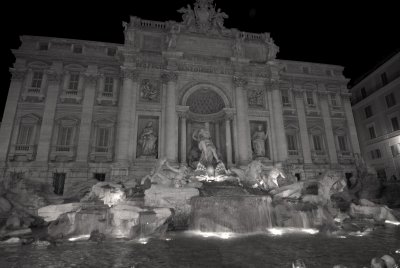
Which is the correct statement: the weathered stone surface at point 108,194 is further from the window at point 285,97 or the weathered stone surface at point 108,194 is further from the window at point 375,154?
the window at point 375,154

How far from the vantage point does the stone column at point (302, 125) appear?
24692 millimetres

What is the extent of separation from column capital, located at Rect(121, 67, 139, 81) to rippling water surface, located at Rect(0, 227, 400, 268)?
15.1m

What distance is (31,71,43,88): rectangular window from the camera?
21.8 meters

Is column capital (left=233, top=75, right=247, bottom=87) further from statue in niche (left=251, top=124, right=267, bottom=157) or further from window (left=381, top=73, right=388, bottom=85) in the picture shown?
window (left=381, top=73, right=388, bottom=85)

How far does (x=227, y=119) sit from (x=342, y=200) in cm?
1102

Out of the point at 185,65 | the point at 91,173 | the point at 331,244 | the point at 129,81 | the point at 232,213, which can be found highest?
the point at 185,65

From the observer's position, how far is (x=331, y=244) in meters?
8.88

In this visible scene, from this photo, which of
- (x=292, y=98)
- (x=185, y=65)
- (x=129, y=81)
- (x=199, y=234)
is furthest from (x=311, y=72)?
→ (x=199, y=234)

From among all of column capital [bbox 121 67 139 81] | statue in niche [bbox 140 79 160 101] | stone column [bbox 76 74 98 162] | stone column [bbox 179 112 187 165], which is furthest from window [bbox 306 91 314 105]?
stone column [bbox 76 74 98 162]

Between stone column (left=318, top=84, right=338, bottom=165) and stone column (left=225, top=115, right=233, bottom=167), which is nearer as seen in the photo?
stone column (left=225, top=115, right=233, bottom=167)

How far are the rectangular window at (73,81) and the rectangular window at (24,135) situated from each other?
15.4 ft

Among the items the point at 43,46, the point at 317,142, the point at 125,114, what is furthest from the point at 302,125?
the point at 43,46

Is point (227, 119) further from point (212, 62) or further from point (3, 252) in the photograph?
point (3, 252)

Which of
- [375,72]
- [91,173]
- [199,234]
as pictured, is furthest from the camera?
[375,72]
